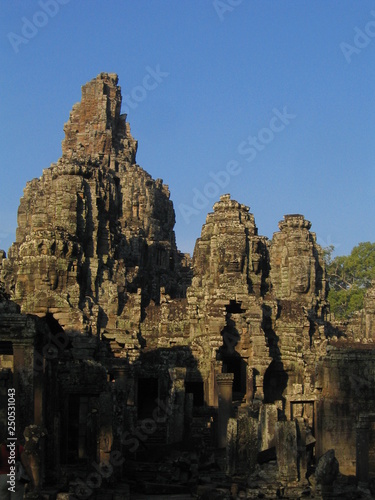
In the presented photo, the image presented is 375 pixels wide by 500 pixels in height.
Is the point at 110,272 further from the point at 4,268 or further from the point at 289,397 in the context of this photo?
the point at 289,397

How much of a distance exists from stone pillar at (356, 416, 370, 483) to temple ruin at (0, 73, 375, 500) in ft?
0.12

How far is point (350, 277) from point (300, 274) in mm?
30580

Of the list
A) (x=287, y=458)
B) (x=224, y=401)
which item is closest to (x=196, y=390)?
(x=224, y=401)

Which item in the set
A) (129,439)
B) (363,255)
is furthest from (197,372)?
(363,255)

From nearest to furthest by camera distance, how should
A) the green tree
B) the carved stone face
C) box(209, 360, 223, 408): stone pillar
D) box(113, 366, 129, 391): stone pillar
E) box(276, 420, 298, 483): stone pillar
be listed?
box(276, 420, 298, 483): stone pillar → box(113, 366, 129, 391): stone pillar → box(209, 360, 223, 408): stone pillar → the carved stone face → the green tree

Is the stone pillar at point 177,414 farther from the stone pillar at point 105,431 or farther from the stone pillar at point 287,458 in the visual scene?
the stone pillar at point 287,458

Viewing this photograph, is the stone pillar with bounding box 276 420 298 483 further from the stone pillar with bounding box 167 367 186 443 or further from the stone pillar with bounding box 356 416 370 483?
the stone pillar with bounding box 167 367 186 443

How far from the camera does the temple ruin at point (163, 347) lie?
2300 centimetres

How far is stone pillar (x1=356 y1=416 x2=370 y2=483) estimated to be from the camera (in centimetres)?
2325

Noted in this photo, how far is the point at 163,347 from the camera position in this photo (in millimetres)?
42312

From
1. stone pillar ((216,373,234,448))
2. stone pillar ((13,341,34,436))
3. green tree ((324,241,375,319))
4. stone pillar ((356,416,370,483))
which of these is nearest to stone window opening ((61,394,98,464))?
stone pillar ((13,341,34,436))

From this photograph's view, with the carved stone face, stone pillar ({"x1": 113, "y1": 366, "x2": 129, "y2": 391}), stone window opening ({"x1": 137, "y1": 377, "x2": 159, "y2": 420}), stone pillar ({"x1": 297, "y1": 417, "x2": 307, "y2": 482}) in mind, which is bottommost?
stone pillar ({"x1": 297, "y1": 417, "x2": 307, "y2": 482})

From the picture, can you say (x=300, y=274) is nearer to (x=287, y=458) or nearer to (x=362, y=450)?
(x=362, y=450)

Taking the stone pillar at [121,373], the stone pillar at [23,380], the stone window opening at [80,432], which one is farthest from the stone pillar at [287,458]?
the stone pillar at [121,373]
